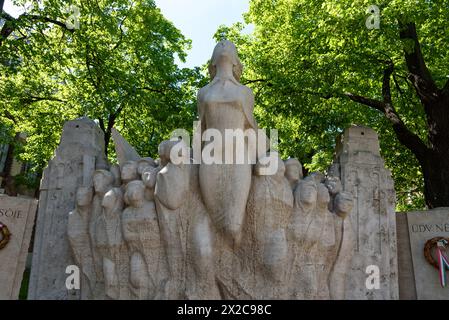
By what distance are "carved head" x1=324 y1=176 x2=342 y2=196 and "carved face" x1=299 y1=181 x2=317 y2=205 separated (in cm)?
40

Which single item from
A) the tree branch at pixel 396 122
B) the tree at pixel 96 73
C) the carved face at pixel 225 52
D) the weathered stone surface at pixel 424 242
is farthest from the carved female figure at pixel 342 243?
the tree at pixel 96 73

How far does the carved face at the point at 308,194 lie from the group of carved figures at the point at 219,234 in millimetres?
12

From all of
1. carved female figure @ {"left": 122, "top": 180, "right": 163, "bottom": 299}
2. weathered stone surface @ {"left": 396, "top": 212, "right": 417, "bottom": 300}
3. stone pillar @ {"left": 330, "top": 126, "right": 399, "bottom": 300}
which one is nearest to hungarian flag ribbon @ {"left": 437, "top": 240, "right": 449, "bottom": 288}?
weathered stone surface @ {"left": 396, "top": 212, "right": 417, "bottom": 300}

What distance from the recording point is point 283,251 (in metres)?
4.98

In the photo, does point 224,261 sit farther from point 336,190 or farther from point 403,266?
point 403,266

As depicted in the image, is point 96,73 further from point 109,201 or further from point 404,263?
point 404,263

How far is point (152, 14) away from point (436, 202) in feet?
34.4

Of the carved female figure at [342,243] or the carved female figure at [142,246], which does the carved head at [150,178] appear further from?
the carved female figure at [342,243]

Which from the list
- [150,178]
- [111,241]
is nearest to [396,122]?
[150,178]

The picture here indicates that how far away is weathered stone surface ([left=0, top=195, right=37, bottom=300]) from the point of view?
6055mm

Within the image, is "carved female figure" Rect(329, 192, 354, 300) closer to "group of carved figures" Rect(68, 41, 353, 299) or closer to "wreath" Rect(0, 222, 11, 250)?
"group of carved figures" Rect(68, 41, 353, 299)

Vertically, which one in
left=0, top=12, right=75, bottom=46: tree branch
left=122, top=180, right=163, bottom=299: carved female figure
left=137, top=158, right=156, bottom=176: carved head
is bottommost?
left=122, top=180, right=163, bottom=299: carved female figure

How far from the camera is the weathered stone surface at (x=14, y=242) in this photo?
6.05m

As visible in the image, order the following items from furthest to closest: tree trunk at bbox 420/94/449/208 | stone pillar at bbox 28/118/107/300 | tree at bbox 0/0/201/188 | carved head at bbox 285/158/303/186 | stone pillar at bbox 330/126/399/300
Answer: tree at bbox 0/0/201/188
tree trunk at bbox 420/94/449/208
stone pillar at bbox 28/118/107/300
stone pillar at bbox 330/126/399/300
carved head at bbox 285/158/303/186
